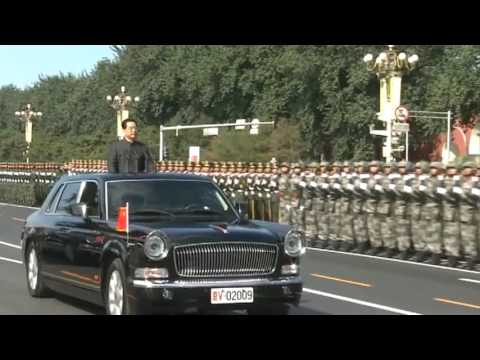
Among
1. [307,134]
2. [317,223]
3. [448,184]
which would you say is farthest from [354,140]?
[448,184]

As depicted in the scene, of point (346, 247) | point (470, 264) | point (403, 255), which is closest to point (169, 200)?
point (470, 264)

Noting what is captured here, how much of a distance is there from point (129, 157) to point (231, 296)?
398 centimetres

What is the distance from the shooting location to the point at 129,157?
12.0 m

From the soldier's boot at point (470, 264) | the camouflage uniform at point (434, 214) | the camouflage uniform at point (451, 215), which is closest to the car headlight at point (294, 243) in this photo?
the camouflage uniform at point (451, 215)

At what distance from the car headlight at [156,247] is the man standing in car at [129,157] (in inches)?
143

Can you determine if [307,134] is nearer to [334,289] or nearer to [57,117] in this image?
[334,289]

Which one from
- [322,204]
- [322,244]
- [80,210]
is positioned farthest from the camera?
[322,244]

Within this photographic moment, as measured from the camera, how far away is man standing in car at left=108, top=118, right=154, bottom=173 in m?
12.0

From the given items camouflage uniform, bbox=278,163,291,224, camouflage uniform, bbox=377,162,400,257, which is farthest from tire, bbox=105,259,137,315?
camouflage uniform, bbox=278,163,291,224

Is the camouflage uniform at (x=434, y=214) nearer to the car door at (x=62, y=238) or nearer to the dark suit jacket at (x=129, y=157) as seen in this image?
the dark suit jacket at (x=129, y=157)

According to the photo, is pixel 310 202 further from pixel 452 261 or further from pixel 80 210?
pixel 80 210

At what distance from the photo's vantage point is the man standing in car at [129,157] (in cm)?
1202

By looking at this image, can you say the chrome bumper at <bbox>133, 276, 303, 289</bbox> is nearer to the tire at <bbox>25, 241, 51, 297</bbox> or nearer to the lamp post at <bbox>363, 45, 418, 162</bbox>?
the tire at <bbox>25, 241, 51, 297</bbox>
